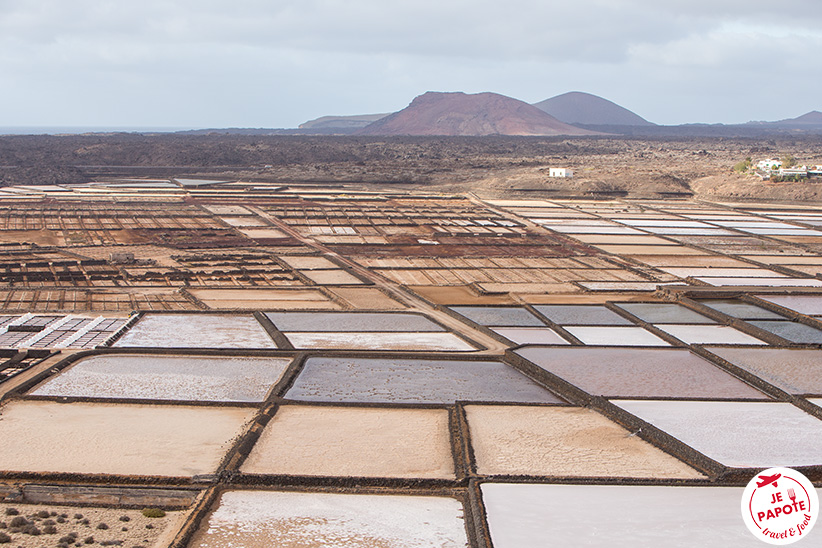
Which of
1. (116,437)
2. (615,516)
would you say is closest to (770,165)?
(615,516)

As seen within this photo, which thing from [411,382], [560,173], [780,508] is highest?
[560,173]

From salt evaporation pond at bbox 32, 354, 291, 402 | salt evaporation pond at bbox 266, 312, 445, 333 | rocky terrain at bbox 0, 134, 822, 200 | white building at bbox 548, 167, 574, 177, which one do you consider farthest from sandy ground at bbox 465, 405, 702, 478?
white building at bbox 548, 167, 574, 177

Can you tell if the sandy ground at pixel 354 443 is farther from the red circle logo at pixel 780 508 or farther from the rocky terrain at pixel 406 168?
the rocky terrain at pixel 406 168

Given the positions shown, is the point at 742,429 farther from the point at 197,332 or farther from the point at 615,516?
the point at 197,332

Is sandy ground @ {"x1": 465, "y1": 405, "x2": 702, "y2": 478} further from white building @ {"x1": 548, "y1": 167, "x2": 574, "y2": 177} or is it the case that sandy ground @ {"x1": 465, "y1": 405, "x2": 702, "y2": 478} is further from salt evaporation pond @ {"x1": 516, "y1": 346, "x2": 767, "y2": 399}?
white building @ {"x1": 548, "y1": 167, "x2": 574, "y2": 177}

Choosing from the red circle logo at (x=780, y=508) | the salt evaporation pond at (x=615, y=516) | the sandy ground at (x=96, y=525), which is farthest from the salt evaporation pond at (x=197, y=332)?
the red circle logo at (x=780, y=508)
